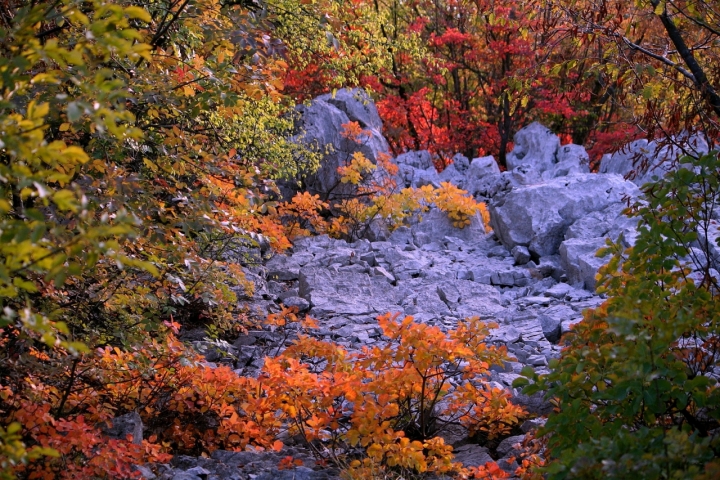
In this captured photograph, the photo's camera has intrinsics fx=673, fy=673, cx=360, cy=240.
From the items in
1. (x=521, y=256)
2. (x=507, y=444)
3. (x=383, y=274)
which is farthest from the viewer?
(x=521, y=256)

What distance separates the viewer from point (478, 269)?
10.4 meters

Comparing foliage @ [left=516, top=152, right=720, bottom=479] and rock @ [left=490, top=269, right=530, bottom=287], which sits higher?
rock @ [left=490, top=269, right=530, bottom=287]

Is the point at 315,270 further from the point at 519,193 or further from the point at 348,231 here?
the point at 519,193

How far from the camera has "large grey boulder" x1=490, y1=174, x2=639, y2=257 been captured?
10.9 meters

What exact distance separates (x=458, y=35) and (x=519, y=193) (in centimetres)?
555

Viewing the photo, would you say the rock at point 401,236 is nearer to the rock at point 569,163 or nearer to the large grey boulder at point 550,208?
the large grey boulder at point 550,208

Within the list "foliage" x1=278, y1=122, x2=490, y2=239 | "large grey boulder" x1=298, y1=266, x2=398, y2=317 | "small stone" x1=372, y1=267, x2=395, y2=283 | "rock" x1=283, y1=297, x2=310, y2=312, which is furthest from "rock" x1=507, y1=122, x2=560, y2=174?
"rock" x1=283, y1=297, x2=310, y2=312

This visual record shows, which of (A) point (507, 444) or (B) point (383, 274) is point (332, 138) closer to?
(B) point (383, 274)

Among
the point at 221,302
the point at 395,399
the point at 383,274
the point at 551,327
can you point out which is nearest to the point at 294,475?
the point at 395,399

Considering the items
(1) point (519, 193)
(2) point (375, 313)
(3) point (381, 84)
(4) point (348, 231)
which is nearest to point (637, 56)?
(2) point (375, 313)

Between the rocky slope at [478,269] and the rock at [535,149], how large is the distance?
303 mm

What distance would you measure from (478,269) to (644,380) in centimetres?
765

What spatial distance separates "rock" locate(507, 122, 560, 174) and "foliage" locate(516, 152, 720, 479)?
10774mm

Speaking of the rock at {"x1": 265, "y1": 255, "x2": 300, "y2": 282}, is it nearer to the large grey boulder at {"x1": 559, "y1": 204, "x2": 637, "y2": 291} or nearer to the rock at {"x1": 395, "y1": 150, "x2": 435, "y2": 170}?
the large grey boulder at {"x1": 559, "y1": 204, "x2": 637, "y2": 291}
